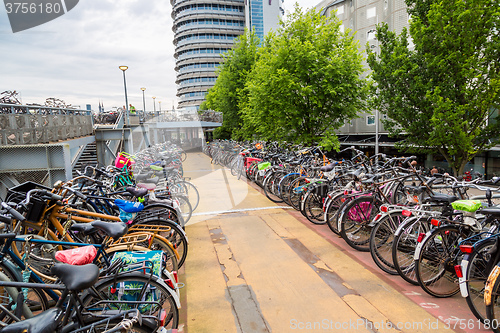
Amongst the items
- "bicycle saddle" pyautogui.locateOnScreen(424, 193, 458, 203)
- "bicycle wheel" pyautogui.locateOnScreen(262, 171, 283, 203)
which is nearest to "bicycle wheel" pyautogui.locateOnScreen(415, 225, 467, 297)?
"bicycle saddle" pyautogui.locateOnScreen(424, 193, 458, 203)

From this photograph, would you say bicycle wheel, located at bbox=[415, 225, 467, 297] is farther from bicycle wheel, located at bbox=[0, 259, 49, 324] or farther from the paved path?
bicycle wheel, located at bbox=[0, 259, 49, 324]

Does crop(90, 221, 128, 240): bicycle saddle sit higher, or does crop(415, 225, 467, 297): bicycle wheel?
crop(90, 221, 128, 240): bicycle saddle

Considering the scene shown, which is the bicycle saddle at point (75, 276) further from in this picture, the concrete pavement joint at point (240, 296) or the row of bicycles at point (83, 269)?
the concrete pavement joint at point (240, 296)

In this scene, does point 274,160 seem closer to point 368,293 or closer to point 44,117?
point 368,293

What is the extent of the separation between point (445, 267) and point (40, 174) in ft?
23.0

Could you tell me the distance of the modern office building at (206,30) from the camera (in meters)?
82.9

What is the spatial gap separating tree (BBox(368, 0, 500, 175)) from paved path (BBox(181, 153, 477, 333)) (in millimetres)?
5750

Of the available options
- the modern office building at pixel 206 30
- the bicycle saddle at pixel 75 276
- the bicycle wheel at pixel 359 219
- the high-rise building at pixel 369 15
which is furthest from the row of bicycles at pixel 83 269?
the modern office building at pixel 206 30

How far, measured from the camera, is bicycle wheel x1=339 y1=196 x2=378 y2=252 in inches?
176

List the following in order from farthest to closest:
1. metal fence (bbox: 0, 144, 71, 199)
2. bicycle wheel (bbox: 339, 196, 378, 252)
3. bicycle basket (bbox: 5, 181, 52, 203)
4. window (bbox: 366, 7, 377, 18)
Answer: window (bbox: 366, 7, 377, 18) → metal fence (bbox: 0, 144, 71, 199) → bicycle wheel (bbox: 339, 196, 378, 252) → bicycle basket (bbox: 5, 181, 52, 203)

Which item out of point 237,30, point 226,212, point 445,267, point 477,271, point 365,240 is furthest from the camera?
point 237,30

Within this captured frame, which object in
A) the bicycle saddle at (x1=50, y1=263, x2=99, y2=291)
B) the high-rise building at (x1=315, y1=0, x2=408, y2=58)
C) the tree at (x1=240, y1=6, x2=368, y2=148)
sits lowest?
the bicycle saddle at (x1=50, y1=263, x2=99, y2=291)

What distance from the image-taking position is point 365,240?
4562 millimetres

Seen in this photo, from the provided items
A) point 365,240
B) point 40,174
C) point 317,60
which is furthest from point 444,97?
point 40,174
